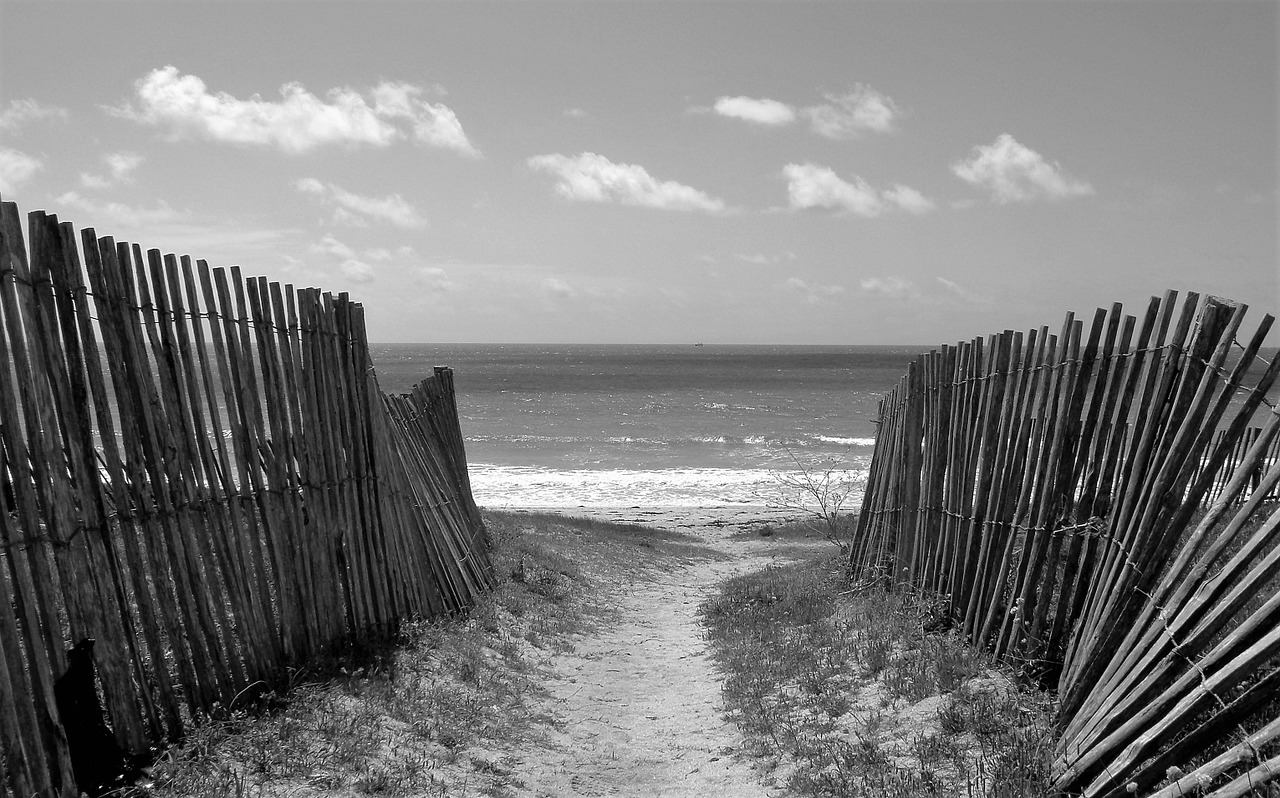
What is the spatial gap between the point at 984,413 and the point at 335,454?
4.30 m

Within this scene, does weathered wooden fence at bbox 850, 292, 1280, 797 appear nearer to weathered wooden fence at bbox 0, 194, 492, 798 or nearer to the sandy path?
the sandy path

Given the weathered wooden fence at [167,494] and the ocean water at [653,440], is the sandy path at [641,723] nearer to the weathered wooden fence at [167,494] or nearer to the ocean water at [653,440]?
the weathered wooden fence at [167,494]

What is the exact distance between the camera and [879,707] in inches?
227

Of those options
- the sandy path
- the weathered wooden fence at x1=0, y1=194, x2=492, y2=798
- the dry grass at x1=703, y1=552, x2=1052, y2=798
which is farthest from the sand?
the weathered wooden fence at x1=0, y1=194, x2=492, y2=798

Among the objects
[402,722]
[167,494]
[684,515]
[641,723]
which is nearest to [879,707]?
[641,723]

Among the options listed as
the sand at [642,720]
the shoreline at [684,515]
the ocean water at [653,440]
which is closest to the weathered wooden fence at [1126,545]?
the sand at [642,720]

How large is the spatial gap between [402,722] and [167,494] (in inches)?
74.2

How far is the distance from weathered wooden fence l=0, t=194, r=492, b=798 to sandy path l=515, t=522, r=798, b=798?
158 centimetres

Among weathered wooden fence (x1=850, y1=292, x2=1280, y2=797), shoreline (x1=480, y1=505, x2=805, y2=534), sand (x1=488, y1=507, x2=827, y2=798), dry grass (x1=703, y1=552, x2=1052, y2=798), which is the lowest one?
shoreline (x1=480, y1=505, x2=805, y2=534)

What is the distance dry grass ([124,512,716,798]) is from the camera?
4.53m

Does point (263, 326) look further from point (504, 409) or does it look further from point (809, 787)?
point (504, 409)

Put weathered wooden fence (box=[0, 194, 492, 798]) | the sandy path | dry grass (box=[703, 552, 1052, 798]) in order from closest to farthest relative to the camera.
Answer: weathered wooden fence (box=[0, 194, 492, 798]), dry grass (box=[703, 552, 1052, 798]), the sandy path

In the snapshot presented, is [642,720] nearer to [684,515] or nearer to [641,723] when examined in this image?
[641,723]

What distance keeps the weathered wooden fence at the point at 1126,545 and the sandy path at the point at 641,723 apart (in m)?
1.78
